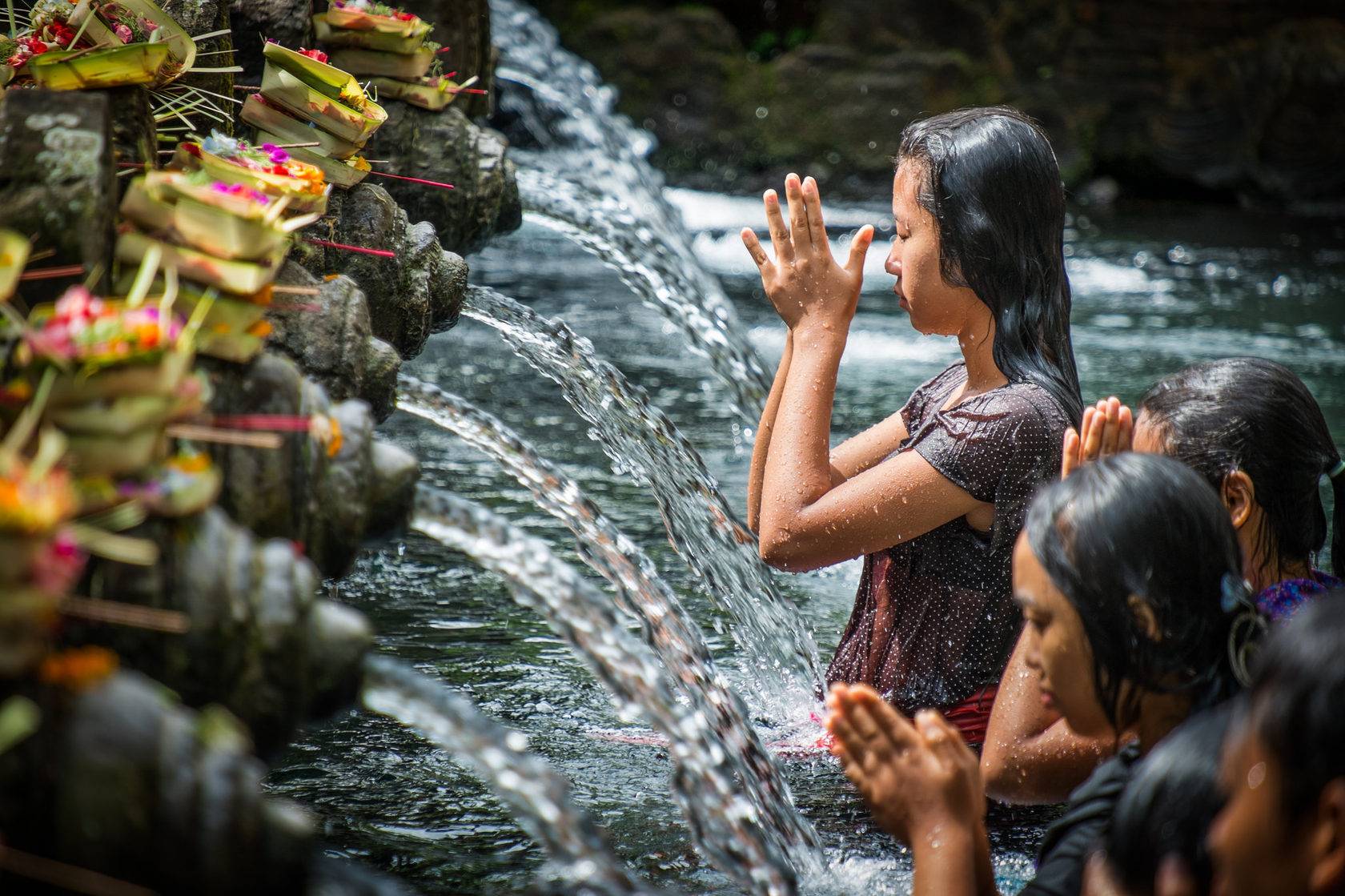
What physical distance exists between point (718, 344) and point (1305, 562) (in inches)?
85.5

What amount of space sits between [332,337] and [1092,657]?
1159 mm

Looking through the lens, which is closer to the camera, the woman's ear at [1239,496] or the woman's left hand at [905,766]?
the woman's left hand at [905,766]

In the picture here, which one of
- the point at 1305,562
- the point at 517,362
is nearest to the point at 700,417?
the point at 517,362

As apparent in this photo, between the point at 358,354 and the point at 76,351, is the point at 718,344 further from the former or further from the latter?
the point at 76,351

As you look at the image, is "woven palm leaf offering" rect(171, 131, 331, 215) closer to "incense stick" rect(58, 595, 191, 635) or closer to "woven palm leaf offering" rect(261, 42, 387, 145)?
"woven palm leaf offering" rect(261, 42, 387, 145)

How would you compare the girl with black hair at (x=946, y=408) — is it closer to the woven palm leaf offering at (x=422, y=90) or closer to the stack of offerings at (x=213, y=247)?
the stack of offerings at (x=213, y=247)

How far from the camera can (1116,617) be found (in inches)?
64.7

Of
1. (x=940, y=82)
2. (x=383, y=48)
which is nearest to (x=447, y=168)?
(x=383, y=48)

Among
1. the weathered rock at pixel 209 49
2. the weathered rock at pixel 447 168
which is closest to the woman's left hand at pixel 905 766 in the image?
the weathered rock at pixel 209 49

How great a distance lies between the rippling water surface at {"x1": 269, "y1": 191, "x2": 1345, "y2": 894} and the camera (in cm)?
229

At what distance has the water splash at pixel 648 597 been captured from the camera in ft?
7.12

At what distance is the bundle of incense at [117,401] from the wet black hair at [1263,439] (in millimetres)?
1478

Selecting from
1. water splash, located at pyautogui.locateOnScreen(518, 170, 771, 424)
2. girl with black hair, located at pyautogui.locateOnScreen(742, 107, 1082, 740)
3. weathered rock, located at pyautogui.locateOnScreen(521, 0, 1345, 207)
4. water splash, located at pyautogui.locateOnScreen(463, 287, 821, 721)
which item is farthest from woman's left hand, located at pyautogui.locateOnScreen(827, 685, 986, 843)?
weathered rock, located at pyautogui.locateOnScreen(521, 0, 1345, 207)

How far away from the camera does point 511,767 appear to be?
63.6 inches
